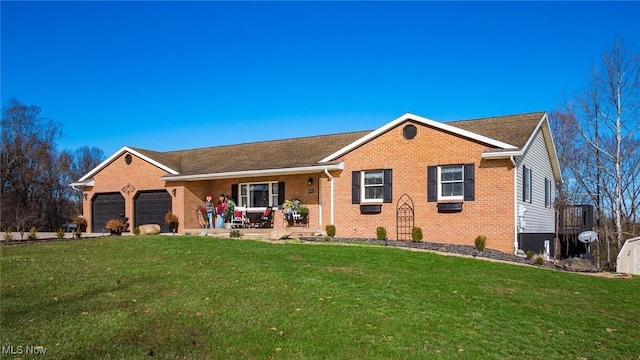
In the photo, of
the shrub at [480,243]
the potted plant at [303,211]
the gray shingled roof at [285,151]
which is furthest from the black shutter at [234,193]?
the shrub at [480,243]

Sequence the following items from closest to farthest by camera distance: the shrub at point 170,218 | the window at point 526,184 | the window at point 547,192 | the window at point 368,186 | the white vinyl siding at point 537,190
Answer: the white vinyl siding at point 537,190
the window at point 526,184
the window at point 368,186
the window at point 547,192
the shrub at point 170,218

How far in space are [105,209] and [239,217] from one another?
8.88 metres

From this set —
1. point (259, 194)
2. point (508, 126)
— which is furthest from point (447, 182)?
point (259, 194)

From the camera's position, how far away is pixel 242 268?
1068 centimetres

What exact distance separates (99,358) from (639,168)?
30.9m

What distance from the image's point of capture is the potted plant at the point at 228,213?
23312 millimetres

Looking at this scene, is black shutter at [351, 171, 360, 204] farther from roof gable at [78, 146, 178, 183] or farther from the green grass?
roof gable at [78, 146, 178, 183]

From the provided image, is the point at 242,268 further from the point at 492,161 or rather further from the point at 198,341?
the point at 492,161

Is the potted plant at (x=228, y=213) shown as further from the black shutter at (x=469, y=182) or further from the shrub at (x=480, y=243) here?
the shrub at (x=480, y=243)

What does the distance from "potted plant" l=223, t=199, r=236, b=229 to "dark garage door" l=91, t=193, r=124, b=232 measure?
21.7 ft

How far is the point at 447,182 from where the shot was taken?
1823 centimetres

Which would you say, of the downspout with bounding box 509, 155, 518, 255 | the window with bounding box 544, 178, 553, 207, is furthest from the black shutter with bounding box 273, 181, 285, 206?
the window with bounding box 544, 178, 553, 207

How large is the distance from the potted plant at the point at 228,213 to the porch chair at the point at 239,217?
174mm

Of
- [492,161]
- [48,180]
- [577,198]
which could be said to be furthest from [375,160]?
[48,180]
